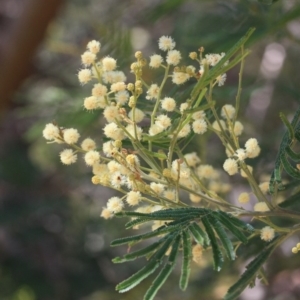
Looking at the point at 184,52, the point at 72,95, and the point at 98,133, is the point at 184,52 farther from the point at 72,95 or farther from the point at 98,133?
the point at 98,133

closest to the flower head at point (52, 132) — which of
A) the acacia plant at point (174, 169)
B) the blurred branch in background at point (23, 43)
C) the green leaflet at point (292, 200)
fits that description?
the acacia plant at point (174, 169)

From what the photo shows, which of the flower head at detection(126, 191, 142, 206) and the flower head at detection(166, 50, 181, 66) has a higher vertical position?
the flower head at detection(166, 50, 181, 66)

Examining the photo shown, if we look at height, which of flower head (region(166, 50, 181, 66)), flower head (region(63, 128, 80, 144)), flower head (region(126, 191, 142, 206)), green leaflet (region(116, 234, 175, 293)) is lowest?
green leaflet (region(116, 234, 175, 293))

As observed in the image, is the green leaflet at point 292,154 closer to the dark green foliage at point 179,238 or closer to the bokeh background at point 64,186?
the dark green foliage at point 179,238

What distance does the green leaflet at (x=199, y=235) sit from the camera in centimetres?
41

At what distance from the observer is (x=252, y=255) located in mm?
643

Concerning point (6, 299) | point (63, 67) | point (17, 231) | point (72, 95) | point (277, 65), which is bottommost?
point (6, 299)

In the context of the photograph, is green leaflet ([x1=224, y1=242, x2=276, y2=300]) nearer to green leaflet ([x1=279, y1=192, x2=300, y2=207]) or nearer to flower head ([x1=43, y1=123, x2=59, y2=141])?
green leaflet ([x1=279, y1=192, x2=300, y2=207])

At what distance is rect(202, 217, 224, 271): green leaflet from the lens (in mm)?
409

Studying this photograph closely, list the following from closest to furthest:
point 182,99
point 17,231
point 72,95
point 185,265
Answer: point 185,265 → point 182,99 → point 72,95 → point 17,231

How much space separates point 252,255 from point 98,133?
78cm

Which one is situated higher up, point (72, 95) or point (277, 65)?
point (72, 95)

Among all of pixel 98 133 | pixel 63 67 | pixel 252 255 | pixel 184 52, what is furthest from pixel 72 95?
pixel 63 67

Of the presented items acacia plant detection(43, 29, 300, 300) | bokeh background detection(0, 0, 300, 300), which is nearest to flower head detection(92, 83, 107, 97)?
acacia plant detection(43, 29, 300, 300)
